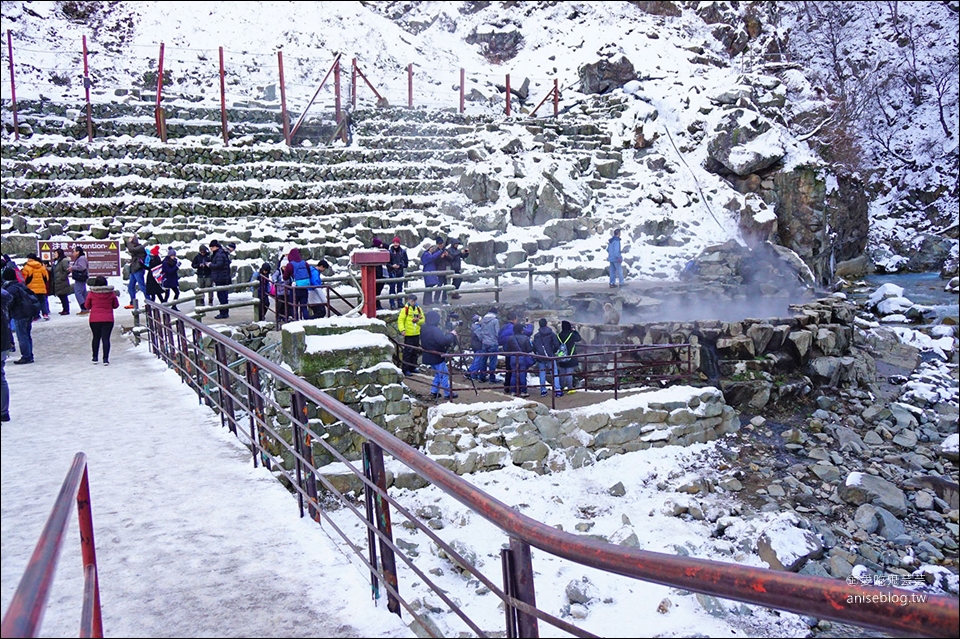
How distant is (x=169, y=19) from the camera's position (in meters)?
31.8

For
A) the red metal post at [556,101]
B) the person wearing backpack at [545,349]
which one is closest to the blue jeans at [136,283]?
the person wearing backpack at [545,349]

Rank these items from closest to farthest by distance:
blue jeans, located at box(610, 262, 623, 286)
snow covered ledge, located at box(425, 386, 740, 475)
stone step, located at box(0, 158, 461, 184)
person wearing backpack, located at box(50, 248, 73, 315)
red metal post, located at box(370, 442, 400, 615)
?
1. red metal post, located at box(370, 442, 400, 615)
2. snow covered ledge, located at box(425, 386, 740, 475)
3. person wearing backpack, located at box(50, 248, 73, 315)
4. blue jeans, located at box(610, 262, 623, 286)
5. stone step, located at box(0, 158, 461, 184)

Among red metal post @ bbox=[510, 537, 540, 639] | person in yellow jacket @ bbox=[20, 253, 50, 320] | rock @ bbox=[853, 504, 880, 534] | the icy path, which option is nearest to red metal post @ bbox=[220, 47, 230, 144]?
person in yellow jacket @ bbox=[20, 253, 50, 320]

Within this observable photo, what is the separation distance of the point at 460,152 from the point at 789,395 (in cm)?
1496

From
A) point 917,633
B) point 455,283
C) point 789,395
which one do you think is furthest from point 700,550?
point 455,283

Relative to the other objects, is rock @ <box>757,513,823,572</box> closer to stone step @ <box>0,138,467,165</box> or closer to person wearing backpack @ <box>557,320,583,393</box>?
person wearing backpack @ <box>557,320,583,393</box>

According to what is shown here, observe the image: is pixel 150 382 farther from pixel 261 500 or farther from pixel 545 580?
pixel 545 580

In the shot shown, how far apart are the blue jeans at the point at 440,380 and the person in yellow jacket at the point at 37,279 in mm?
8936

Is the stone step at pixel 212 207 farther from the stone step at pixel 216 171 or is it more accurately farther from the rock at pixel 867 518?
the rock at pixel 867 518

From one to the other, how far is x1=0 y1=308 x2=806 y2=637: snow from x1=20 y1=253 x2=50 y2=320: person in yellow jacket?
6.98ft

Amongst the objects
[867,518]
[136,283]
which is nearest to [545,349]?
[867,518]

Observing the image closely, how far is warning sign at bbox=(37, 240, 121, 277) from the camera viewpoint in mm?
17281

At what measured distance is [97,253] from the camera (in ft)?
57.2

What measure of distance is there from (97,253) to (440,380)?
1108 centimetres
